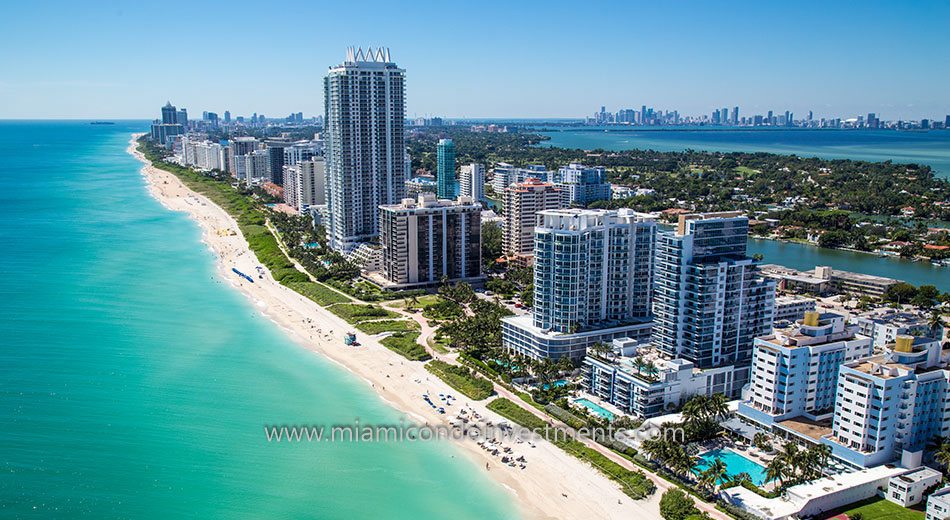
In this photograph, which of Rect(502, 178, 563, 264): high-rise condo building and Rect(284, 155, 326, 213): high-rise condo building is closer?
Rect(502, 178, 563, 264): high-rise condo building

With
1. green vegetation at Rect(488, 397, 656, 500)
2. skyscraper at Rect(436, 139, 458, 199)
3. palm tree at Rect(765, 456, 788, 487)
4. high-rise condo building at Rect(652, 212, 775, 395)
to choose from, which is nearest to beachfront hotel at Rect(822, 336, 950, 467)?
palm tree at Rect(765, 456, 788, 487)

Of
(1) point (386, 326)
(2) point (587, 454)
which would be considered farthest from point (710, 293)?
(1) point (386, 326)

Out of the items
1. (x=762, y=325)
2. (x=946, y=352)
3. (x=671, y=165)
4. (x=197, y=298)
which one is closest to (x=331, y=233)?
(x=197, y=298)

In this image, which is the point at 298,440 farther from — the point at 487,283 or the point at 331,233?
the point at 331,233

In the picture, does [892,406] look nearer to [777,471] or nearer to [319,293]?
[777,471]

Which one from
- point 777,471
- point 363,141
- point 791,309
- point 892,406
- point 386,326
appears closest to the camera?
point 777,471

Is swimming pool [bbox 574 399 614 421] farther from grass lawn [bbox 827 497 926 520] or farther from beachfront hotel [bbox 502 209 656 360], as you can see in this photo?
grass lawn [bbox 827 497 926 520]
